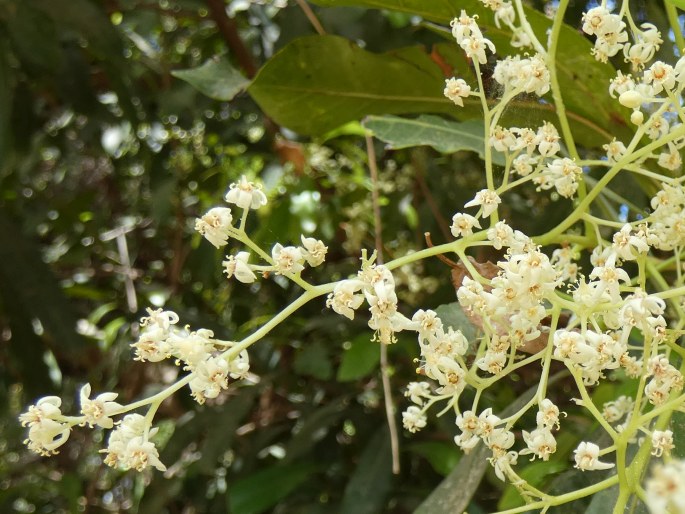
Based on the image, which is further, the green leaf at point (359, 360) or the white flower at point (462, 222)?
the green leaf at point (359, 360)

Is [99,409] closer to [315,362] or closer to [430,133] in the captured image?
[430,133]

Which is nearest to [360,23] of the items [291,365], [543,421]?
[291,365]

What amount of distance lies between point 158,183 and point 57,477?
38.4 inches

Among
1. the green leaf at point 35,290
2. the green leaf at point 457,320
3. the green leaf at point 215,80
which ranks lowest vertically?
the green leaf at point 35,290

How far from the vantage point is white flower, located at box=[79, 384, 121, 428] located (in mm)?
581

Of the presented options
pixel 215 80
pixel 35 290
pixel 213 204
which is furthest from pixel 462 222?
pixel 213 204

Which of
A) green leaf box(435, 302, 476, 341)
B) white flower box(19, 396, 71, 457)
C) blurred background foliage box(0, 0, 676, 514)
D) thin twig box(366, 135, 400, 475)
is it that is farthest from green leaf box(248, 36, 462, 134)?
white flower box(19, 396, 71, 457)

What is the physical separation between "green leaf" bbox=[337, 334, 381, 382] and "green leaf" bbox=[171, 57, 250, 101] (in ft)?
1.65

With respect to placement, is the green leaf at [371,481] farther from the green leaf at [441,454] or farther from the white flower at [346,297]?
the white flower at [346,297]

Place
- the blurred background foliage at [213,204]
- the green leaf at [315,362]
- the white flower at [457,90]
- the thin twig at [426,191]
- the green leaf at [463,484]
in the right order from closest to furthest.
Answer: the white flower at [457,90] → the green leaf at [463,484] → the blurred background foliage at [213,204] → the thin twig at [426,191] → the green leaf at [315,362]

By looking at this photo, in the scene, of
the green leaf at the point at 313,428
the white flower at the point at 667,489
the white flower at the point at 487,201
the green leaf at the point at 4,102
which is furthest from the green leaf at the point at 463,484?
the green leaf at the point at 4,102

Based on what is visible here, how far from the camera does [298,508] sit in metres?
1.55

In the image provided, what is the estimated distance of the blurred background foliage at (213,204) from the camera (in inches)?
48.4

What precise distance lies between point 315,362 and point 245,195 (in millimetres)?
999
